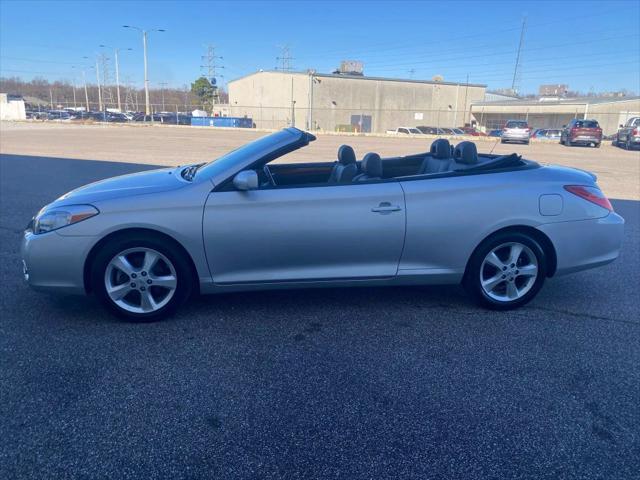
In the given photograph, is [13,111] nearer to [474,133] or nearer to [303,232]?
[474,133]

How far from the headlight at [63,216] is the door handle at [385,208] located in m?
2.06

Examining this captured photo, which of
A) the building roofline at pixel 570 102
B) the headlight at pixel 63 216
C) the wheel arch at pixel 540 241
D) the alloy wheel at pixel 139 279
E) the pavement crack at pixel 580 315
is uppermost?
the building roofline at pixel 570 102

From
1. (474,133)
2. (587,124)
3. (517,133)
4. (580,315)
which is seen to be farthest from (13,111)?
(580,315)

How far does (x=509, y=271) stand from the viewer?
13.0 ft

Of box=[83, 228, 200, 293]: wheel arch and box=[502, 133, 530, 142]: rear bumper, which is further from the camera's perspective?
box=[502, 133, 530, 142]: rear bumper

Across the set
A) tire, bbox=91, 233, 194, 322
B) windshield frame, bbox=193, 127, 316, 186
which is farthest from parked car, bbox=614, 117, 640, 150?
tire, bbox=91, 233, 194, 322

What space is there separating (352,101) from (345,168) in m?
55.0

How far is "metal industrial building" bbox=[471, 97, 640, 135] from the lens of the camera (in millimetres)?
47000

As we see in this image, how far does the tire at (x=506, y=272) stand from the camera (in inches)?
153

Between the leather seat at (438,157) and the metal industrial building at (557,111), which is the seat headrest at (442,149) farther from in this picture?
the metal industrial building at (557,111)

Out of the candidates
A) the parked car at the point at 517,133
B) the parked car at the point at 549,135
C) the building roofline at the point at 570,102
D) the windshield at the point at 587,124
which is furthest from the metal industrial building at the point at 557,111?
the parked car at the point at 517,133

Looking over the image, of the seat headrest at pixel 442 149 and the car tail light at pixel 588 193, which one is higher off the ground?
the seat headrest at pixel 442 149

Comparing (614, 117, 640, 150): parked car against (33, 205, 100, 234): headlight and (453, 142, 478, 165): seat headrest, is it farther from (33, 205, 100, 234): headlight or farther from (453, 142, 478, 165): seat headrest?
(33, 205, 100, 234): headlight

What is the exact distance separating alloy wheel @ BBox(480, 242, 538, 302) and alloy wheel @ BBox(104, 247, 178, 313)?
249 centimetres
